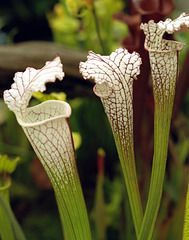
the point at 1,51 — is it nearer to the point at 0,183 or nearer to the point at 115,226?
the point at 0,183

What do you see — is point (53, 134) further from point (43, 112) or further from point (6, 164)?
point (6, 164)

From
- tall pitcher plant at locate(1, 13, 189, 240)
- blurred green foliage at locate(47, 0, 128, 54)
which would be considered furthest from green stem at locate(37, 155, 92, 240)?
blurred green foliage at locate(47, 0, 128, 54)

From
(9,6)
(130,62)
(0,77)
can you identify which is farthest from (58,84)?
(9,6)

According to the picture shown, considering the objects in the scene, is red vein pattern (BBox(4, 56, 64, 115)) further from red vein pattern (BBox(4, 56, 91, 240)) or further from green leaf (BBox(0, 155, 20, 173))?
green leaf (BBox(0, 155, 20, 173))

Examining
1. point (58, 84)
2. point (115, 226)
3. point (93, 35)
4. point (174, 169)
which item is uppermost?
point (93, 35)

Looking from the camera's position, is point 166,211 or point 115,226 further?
point 115,226

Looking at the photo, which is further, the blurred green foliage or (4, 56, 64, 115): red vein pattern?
the blurred green foliage

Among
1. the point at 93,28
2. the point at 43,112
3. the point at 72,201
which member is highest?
the point at 93,28

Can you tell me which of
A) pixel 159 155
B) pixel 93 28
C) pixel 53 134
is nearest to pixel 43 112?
pixel 53 134
